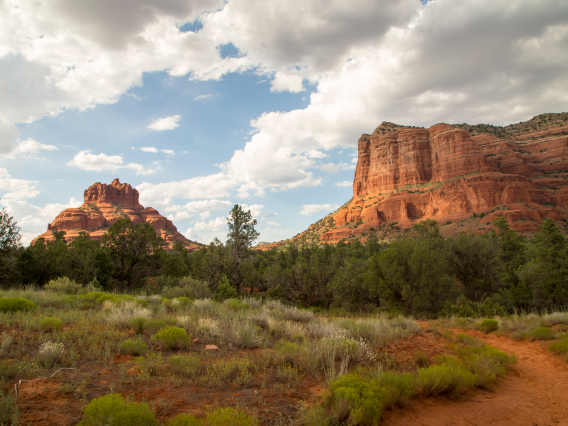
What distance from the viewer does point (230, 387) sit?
4715mm

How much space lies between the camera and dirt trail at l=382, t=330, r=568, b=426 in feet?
14.8

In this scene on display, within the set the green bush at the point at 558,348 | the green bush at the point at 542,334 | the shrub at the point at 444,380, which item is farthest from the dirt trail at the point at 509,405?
the green bush at the point at 542,334

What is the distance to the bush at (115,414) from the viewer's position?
10.2 ft

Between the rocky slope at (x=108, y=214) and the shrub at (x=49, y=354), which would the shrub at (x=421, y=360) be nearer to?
the shrub at (x=49, y=354)

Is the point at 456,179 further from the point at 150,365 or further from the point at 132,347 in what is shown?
the point at 150,365

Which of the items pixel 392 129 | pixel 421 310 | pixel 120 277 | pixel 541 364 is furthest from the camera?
pixel 392 129

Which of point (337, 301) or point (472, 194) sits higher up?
point (472, 194)

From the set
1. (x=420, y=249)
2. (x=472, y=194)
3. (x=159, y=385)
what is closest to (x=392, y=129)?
(x=472, y=194)

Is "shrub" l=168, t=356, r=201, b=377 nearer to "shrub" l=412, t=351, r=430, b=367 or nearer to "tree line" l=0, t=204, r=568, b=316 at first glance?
"shrub" l=412, t=351, r=430, b=367

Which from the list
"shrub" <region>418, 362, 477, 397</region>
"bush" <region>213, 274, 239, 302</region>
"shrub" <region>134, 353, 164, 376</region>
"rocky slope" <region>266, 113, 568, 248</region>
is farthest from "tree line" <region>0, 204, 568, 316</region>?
"rocky slope" <region>266, 113, 568, 248</region>

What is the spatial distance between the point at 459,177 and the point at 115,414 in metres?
106

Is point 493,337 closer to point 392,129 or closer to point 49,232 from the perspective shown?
point 392,129

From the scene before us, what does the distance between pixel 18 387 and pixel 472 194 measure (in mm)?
97694

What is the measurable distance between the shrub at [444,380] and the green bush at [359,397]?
122cm
